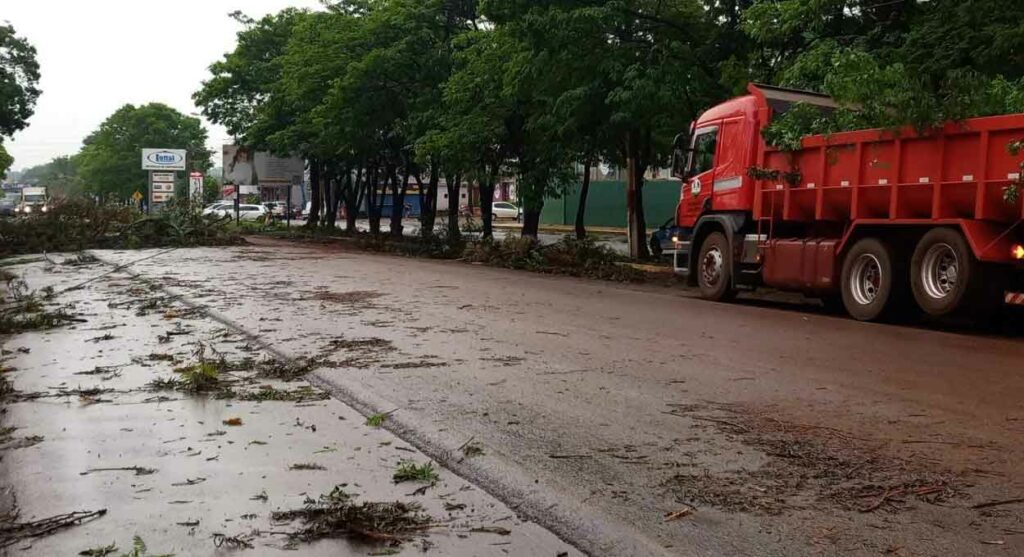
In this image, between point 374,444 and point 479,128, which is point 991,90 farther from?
point 479,128

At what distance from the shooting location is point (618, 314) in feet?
41.2

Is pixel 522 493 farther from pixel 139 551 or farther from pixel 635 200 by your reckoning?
pixel 635 200

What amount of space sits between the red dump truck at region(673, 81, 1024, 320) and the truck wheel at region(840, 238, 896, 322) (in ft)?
0.05

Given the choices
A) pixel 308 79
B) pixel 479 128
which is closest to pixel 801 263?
pixel 479 128

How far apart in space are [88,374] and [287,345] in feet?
6.83

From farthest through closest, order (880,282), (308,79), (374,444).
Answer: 1. (308,79)
2. (880,282)
3. (374,444)

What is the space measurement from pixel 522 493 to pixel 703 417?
207 cm

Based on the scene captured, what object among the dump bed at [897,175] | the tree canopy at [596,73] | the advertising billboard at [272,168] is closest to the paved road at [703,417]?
the dump bed at [897,175]

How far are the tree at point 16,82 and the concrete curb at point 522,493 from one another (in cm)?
5075

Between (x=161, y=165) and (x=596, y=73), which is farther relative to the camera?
(x=161, y=165)

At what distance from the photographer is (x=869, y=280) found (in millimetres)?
12625

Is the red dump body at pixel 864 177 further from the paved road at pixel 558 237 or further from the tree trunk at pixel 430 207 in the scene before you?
the tree trunk at pixel 430 207

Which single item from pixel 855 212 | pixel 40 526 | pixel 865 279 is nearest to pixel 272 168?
pixel 855 212

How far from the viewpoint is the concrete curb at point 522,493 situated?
4.20 meters
